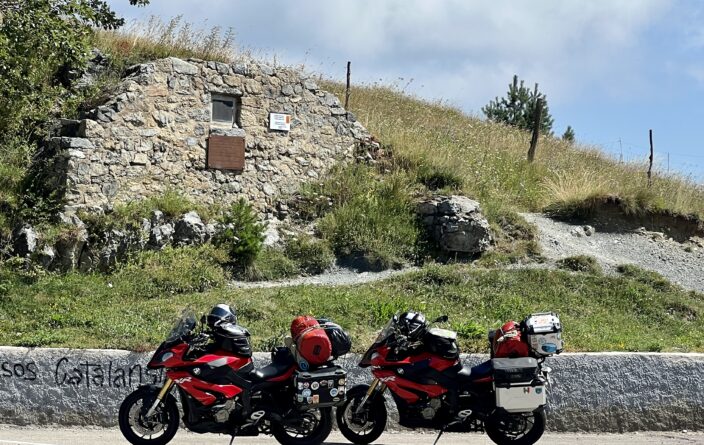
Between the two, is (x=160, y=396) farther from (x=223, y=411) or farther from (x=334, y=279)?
(x=334, y=279)

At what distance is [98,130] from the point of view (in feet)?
46.7

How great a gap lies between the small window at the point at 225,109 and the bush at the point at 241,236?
7.04ft

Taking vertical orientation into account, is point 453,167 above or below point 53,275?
above

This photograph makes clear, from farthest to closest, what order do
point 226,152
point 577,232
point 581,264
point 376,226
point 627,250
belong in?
point 577,232, point 627,250, point 226,152, point 376,226, point 581,264

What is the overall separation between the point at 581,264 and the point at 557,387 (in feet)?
19.5

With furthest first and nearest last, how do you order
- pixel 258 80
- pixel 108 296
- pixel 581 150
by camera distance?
pixel 581 150 → pixel 258 80 → pixel 108 296

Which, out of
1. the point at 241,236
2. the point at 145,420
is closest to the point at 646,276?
the point at 241,236

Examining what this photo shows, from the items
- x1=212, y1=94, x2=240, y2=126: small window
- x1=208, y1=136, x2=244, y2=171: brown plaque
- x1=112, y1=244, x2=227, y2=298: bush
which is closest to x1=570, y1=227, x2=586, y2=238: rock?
x1=208, y1=136, x2=244, y2=171: brown plaque

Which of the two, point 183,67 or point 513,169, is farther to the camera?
point 513,169

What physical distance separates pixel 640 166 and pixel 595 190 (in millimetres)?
5424

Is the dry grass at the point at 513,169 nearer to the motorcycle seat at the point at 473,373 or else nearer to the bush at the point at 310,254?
the bush at the point at 310,254

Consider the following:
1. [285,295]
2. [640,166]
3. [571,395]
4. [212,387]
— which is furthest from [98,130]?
[640,166]

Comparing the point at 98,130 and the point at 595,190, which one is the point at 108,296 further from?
the point at 595,190

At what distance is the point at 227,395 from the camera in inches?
301
